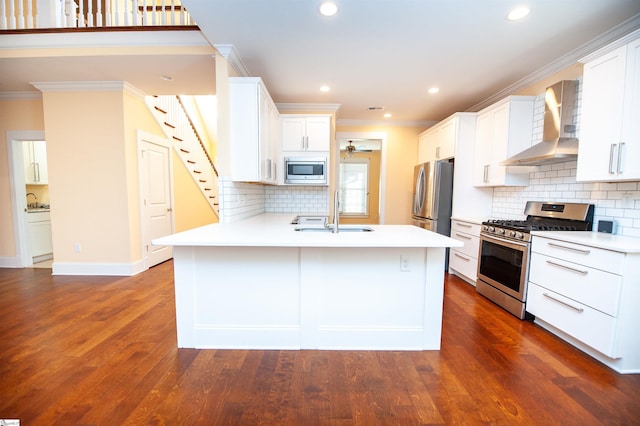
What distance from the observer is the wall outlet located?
2.02m

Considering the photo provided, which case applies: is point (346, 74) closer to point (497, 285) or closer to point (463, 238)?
point (463, 238)

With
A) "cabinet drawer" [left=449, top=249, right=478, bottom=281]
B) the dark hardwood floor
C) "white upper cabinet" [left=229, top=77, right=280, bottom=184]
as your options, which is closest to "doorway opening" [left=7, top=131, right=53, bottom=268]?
the dark hardwood floor

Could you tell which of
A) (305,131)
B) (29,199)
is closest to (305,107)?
(305,131)

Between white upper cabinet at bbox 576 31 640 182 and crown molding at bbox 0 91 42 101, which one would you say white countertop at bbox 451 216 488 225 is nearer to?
white upper cabinet at bbox 576 31 640 182

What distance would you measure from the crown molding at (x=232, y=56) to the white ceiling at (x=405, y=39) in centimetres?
5

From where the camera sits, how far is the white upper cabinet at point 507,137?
3168mm

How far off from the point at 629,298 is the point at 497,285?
1.16 m

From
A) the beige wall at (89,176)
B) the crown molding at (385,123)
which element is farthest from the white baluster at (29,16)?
the crown molding at (385,123)

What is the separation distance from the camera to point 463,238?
3.69 m

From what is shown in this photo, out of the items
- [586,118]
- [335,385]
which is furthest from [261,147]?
[586,118]

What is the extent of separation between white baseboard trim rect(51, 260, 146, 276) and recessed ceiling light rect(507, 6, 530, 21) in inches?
197

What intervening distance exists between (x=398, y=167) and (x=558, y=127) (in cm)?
271

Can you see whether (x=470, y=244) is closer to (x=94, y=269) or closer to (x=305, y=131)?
(x=305, y=131)

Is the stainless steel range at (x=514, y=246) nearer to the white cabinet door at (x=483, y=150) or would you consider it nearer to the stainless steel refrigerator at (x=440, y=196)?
the white cabinet door at (x=483, y=150)
